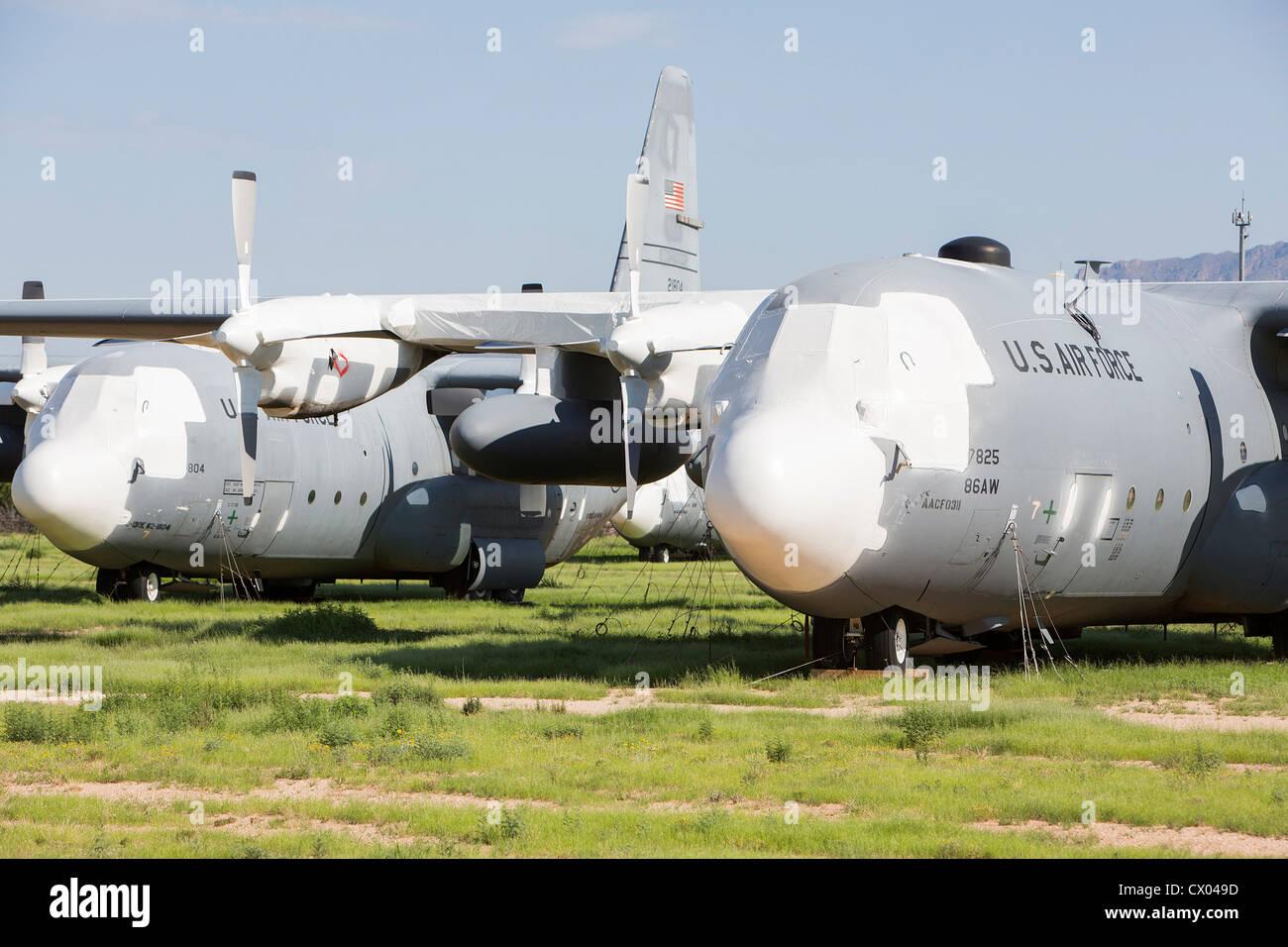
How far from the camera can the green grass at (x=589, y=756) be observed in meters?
7.80

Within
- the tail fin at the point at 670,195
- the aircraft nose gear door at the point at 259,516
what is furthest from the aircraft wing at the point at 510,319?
the aircraft nose gear door at the point at 259,516

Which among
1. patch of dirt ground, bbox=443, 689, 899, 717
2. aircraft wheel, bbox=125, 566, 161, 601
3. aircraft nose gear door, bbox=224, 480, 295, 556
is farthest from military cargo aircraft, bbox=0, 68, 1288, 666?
aircraft wheel, bbox=125, 566, 161, 601

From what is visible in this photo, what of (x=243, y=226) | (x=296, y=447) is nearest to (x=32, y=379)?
(x=296, y=447)

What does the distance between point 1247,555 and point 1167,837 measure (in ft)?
25.7

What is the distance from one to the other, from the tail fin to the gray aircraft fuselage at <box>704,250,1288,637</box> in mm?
8172

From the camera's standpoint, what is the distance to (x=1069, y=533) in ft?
43.5

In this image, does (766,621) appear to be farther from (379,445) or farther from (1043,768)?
(1043,768)

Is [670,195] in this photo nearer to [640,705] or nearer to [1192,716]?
[640,705]

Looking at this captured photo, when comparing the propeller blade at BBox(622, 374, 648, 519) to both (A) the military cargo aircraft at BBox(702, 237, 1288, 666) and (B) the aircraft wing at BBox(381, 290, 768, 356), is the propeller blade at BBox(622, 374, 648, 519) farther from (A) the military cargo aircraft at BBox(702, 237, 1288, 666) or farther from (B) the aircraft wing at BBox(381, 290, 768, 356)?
(A) the military cargo aircraft at BBox(702, 237, 1288, 666)

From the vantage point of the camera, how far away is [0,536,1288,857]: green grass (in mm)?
7805

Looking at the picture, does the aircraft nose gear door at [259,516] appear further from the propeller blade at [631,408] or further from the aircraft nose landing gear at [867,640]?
the aircraft nose landing gear at [867,640]

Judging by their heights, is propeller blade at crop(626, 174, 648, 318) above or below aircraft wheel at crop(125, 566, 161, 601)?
above
